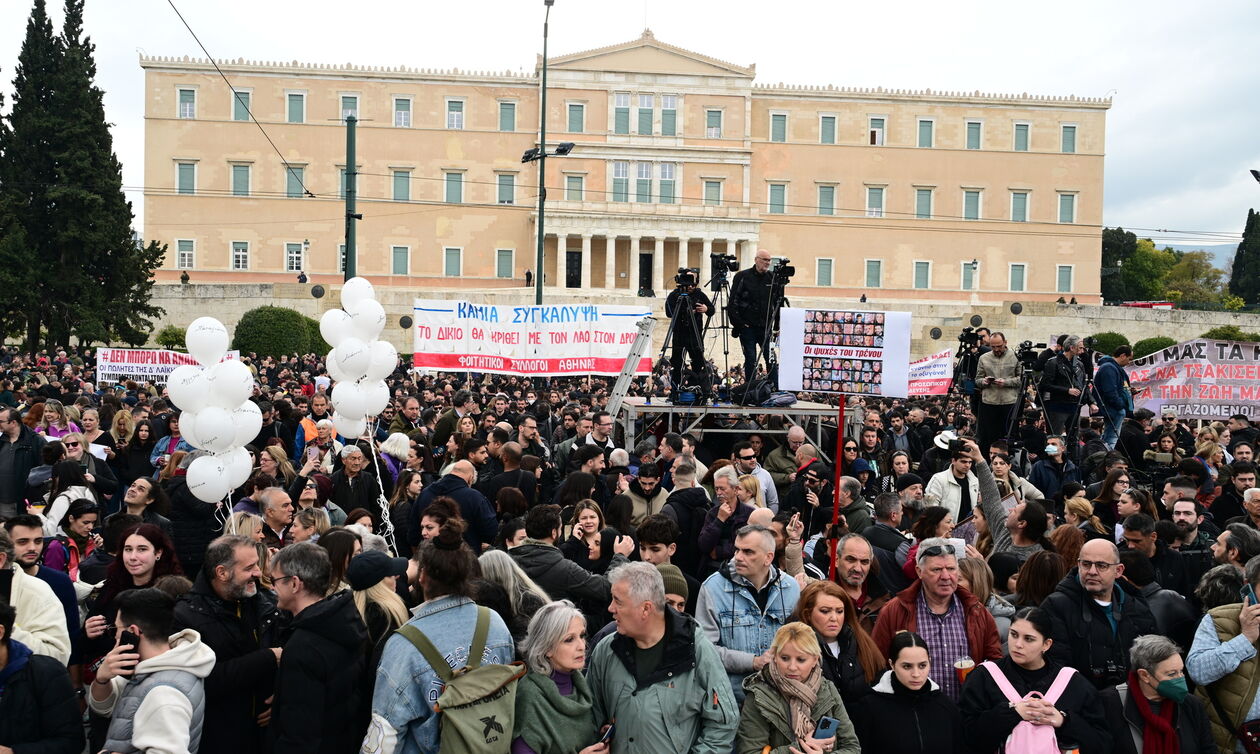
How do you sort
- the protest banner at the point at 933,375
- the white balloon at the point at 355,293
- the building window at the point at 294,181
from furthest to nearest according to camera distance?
the building window at the point at 294,181
the protest banner at the point at 933,375
the white balloon at the point at 355,293

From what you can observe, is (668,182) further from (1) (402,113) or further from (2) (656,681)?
(2) (656,681)

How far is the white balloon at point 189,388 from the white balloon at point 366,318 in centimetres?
135

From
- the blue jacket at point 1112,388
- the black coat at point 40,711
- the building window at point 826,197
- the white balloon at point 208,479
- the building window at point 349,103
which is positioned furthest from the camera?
the building window at point 826,197

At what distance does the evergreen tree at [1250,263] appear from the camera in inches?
2576

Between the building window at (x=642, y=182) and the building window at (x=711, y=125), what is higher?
the building window at (x=711, y=125)

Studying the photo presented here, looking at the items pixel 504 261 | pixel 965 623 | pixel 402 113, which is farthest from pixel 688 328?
pixel 402 113

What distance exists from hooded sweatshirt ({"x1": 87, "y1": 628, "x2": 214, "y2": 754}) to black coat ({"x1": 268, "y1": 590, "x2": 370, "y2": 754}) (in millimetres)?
275

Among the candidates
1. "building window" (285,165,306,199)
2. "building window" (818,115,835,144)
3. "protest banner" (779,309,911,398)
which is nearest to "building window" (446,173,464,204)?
"building window" (285,165,306,199)

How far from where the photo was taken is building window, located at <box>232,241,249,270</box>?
54906 mm

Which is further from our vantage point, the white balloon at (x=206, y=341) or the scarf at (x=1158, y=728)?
the white balloon at (x=206, y=341)

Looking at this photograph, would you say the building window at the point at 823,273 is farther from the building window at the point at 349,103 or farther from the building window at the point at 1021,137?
the building window at the point at 349,103

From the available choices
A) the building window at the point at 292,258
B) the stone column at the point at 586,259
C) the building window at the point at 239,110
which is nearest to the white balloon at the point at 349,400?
the stone column at the point at 586,259

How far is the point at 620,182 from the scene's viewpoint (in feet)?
184

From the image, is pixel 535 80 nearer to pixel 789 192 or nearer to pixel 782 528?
pixel 789 192
